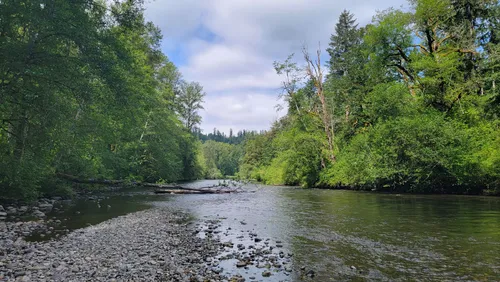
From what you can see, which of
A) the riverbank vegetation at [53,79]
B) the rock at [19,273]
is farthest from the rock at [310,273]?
the riverbank vegetation at [53,79]

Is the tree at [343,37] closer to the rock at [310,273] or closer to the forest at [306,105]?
the forest at [306,105]

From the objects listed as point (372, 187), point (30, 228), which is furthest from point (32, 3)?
point (372, 187)

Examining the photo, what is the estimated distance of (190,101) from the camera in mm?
58344

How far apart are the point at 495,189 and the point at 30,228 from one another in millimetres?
26287

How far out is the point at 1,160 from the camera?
44.3 feet

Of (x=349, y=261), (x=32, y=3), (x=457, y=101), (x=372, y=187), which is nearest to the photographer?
(x=349, y=261)

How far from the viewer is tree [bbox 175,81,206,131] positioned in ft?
189

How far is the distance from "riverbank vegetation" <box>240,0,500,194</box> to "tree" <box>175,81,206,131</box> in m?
24.4

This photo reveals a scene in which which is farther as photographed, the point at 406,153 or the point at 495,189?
the point at 406,153

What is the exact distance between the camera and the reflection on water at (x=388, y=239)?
625 cm

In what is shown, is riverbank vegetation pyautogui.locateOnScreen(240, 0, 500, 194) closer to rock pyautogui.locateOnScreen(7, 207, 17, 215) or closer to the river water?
the river water

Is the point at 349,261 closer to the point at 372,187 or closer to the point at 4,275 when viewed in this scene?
the point at 4,275

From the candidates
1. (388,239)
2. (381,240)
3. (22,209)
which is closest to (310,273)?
(381,240)

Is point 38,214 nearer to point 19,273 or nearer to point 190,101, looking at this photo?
point 19,273
